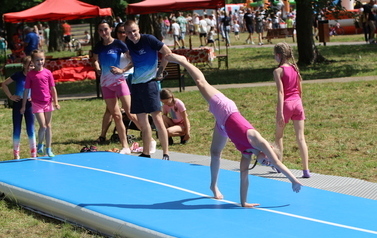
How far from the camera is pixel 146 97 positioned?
8.87 m

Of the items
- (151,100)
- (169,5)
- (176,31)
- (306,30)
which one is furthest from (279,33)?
(151,100)

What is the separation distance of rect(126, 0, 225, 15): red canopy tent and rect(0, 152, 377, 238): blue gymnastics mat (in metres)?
14.5

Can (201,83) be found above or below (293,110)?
above

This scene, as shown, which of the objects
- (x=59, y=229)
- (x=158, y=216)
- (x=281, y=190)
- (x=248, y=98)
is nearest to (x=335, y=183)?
(x=281, y=190)

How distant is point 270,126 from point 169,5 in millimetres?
12174

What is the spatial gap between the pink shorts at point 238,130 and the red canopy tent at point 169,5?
655 inches

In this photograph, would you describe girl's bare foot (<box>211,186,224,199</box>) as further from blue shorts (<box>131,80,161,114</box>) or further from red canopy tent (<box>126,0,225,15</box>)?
red canopy tent (<box>126,0,225,15</box>)

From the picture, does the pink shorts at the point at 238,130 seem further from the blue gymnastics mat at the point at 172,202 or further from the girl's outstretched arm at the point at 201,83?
the blue gymnastics mat at the point at 172,202

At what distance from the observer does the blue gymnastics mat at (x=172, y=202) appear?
5.59m

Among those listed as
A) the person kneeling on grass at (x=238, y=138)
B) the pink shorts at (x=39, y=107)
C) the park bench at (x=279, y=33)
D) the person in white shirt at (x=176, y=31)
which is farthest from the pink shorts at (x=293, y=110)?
the park bench at (x=279, y=33)

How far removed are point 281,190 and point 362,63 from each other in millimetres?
15719

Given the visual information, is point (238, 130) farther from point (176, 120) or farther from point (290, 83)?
point (176, 120)

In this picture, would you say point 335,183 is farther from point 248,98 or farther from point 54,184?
point 248,98

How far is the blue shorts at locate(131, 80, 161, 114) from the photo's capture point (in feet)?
29.1
